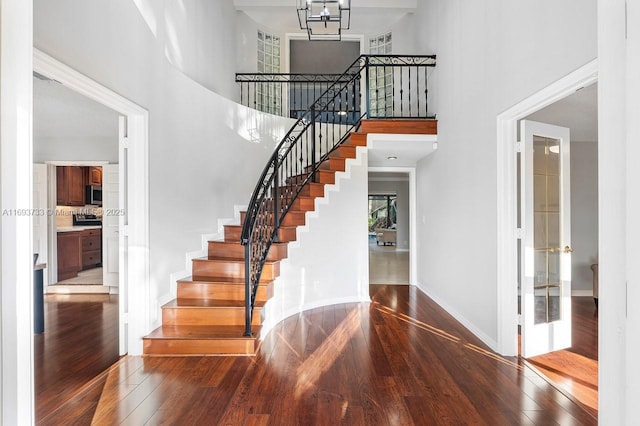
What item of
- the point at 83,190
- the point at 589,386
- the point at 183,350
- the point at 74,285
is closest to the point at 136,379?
the point at 183,350

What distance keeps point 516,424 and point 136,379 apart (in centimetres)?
269

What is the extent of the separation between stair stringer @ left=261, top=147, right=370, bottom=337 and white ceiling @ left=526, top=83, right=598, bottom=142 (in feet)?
7.13

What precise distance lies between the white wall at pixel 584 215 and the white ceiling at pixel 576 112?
1041 millimetres

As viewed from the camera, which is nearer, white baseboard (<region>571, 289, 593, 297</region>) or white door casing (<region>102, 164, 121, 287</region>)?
white baseboard (<region>571, 289, 593, 297</region>)

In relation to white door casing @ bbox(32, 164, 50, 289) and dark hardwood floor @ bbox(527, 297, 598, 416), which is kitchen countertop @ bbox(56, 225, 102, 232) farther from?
dark hardwood floor @ bbox(527, 297, 598, 416)

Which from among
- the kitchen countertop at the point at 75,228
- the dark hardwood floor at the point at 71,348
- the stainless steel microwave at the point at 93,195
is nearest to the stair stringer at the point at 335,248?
the dark hardwood floor at the point at 71,348

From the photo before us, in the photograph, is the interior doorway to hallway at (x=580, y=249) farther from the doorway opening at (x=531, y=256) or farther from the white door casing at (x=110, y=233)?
the white door casing at (x=110, y=233)

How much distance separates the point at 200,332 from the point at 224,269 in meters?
0.87

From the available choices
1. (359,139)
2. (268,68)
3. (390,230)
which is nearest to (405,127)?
(359,139)

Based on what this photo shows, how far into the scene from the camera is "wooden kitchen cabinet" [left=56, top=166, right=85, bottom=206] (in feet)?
21.7

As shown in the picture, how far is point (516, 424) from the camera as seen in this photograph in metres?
2.09

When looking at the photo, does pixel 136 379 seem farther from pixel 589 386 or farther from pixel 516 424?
pixel 589 386

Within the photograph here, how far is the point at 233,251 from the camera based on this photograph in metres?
4.25

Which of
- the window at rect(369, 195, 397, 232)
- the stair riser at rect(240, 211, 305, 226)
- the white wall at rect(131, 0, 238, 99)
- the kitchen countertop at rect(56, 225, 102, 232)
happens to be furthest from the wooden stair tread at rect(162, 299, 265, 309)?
the window at rect(369, 195, 397, 232)
